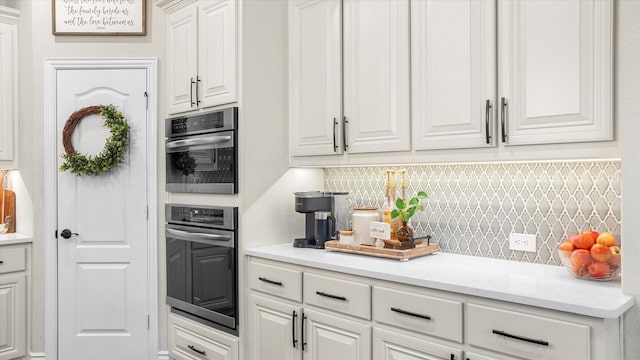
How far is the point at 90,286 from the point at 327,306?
2.08 m

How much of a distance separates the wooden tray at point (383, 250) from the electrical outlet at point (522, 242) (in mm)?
391

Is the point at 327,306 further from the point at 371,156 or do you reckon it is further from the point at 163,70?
the point at 163,70

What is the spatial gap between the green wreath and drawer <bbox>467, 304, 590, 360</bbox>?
2.68 metres

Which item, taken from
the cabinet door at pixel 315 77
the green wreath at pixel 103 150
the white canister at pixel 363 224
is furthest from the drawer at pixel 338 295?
the green wreath at pixel 103 150

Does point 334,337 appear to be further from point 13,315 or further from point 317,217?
point 13,315

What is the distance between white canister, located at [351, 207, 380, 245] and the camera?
8.79 feet

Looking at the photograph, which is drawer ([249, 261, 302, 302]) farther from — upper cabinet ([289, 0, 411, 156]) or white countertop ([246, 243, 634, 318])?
upper cabinet ([289, 0, 411, 156])

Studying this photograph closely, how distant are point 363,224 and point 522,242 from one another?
0.81m

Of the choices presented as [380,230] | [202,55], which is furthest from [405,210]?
[202,55]

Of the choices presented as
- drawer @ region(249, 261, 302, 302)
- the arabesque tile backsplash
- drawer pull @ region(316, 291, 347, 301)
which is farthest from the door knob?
the arabesque tile backsplash

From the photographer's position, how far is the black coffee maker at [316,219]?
9.26 feet

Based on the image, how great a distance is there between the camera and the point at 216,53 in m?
3.01

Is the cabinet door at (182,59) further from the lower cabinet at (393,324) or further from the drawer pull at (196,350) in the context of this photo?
the drawer pull at (196,350)

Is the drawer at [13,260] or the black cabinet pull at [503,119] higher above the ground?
the black cabinet pull at [503,119]
